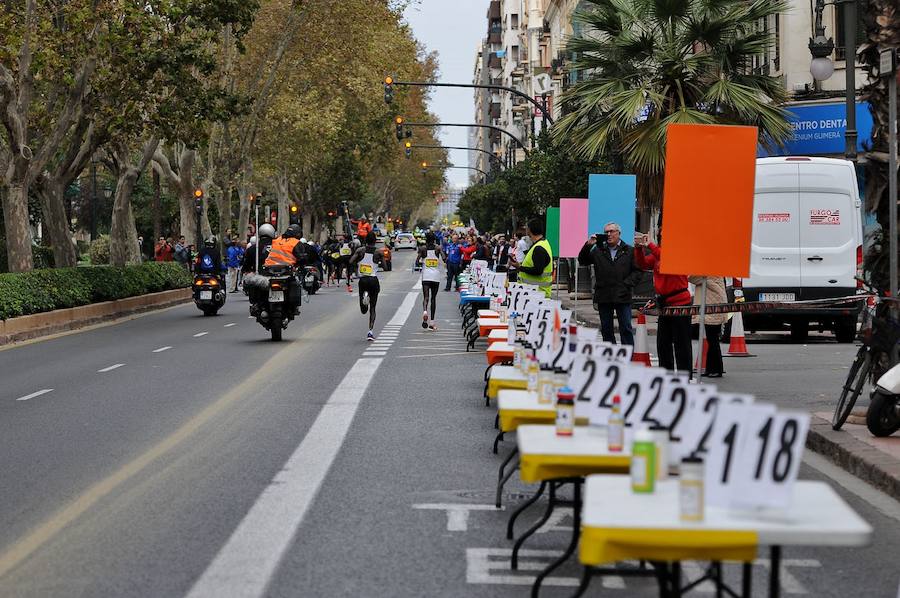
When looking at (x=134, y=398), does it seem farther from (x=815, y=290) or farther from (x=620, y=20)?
(x=620, y=20)

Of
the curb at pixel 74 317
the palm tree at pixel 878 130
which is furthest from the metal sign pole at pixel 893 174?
the curb at pixel 74 317

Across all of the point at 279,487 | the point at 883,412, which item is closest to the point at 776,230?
the point at 883,412

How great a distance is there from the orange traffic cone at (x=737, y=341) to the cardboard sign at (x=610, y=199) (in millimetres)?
3720

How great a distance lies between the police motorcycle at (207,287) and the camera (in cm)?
3316

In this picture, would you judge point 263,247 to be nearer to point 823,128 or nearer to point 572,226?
point 572,226

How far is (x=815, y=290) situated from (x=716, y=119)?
437 centimetres

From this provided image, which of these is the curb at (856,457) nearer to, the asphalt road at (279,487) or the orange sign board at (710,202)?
the asphalt road at (279,487)

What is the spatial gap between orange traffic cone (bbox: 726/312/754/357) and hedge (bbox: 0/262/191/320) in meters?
11.9

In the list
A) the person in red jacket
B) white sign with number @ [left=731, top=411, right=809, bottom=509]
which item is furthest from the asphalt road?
white sign with number @ [left=731, top=411, right=809, bottom=509]

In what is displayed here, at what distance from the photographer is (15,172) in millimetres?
29234

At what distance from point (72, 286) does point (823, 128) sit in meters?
18.1

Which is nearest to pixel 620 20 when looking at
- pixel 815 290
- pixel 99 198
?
pixel 815 290

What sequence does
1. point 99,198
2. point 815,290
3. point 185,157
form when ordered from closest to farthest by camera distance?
point 815,290
point 185,157
point 99,198

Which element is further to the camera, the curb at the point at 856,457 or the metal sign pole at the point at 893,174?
the metal sign pole at the point at 893,174
